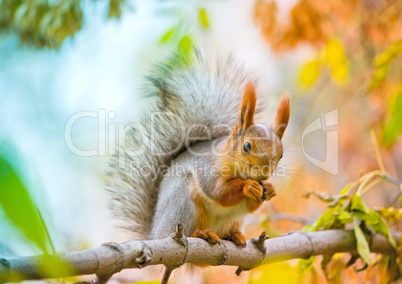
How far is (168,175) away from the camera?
1.77 m

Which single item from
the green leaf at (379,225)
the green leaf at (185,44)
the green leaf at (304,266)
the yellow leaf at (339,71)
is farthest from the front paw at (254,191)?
the yellow leaf at (339,71)

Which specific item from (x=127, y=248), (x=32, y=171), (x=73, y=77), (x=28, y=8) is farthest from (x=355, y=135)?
(x=32, y=171)

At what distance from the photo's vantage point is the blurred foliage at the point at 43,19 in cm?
226

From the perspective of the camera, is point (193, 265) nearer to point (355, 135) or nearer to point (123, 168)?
point (123, 168)

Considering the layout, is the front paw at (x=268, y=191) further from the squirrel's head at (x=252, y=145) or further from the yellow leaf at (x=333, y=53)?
the yellow leaf at (x=333, y=53)

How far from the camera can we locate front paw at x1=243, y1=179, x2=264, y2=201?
1.46 m

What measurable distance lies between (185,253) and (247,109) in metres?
0.62

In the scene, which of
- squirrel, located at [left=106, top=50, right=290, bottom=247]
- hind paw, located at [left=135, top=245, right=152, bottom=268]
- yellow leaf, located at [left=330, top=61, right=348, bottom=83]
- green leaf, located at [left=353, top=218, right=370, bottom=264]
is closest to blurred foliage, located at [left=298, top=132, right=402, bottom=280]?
green leaf, located at [left=353, top=218, right=370, bottom=264]

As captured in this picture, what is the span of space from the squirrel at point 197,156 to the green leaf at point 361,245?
14.1 inches

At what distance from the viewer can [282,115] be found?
1619 mm

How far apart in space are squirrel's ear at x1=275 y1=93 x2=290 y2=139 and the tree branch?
14.8 inches

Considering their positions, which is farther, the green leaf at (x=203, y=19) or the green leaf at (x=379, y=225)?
the green leaf at (x=203, y=19)

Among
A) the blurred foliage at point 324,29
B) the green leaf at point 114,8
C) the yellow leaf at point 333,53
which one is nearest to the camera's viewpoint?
the green leaf at point 114,8

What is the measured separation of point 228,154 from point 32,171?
1.26 m
